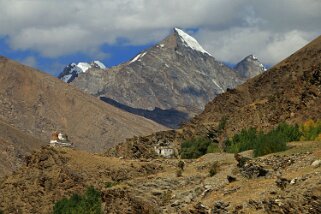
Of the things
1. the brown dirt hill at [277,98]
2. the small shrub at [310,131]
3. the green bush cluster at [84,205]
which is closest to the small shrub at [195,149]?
the brown dirt hill at [277,98]

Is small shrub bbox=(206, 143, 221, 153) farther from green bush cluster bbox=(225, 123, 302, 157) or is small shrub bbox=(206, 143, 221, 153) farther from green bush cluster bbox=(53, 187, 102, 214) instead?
green bush cluster bbox=(53, 187, 102, 214)

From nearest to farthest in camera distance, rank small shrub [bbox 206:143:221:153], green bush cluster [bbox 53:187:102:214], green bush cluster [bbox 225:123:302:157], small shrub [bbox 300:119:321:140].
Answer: green bush cluster [bbox 225:123:302:157], green bush cluster [bbox 53:187:102:214], small shrub [bbox 300:119:321:140], small shrub [bbox 206:143:221:153]

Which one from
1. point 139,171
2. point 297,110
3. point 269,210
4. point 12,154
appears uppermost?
point 12,154

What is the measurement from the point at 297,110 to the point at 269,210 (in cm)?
5539

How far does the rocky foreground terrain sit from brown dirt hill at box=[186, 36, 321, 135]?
20.7m

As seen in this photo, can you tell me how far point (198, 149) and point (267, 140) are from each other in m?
38.5

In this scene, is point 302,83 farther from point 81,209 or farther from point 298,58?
point 298,58

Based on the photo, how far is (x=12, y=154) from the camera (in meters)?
Answer: 196

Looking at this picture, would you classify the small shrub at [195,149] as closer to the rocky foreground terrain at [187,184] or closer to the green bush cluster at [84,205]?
the rocky foreground terrain at [187,184]

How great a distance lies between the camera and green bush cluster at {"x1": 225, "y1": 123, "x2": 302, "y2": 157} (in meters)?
40.3

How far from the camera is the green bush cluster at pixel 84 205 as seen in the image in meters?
48.1

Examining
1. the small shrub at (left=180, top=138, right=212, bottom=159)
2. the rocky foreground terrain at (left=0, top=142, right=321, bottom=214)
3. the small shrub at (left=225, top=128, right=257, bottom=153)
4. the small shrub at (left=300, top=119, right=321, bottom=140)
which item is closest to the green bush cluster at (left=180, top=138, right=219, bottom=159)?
the small shrub at (left=180, top=138, right=212, bottom=159)

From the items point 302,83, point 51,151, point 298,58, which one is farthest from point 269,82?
point 51,151

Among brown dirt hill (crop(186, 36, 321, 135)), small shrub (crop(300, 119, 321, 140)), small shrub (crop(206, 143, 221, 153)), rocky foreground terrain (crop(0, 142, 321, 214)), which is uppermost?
brown dirt hill (crop(186, 36, 321, 135))
